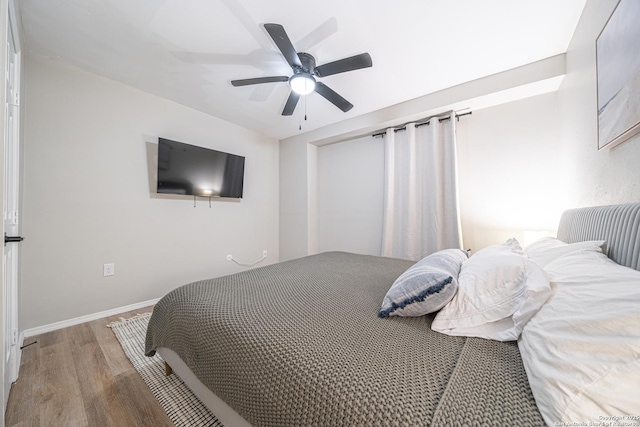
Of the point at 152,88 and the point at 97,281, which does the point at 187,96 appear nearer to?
the point at 152,88

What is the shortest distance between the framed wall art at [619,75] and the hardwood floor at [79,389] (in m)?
2.63

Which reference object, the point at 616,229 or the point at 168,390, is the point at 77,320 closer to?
the point at 168,390

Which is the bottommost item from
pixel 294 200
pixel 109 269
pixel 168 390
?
pixel 168 390

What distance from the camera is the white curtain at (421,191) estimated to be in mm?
2773

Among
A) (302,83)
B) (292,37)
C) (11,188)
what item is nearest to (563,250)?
(302,83)

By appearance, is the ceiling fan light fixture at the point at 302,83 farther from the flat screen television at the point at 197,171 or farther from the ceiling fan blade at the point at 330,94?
the flat screen television at the point at 197,171

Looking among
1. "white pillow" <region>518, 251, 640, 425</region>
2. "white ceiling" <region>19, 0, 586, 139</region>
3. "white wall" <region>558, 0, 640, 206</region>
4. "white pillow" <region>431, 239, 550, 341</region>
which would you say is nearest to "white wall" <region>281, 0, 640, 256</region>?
"white wall" <region>558, 0, 640, 206</region>

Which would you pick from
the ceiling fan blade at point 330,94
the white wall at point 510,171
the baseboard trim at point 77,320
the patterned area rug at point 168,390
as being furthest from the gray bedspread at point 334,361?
the white wall at point 510,171

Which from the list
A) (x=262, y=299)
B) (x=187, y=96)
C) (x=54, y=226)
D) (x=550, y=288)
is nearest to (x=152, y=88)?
(x=187, y=96)

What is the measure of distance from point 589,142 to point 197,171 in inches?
142

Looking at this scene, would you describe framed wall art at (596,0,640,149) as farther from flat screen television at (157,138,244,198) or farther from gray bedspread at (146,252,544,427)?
flat screen television at (157,138,244,198)

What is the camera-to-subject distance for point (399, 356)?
0.75 metres

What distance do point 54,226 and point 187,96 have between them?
5.93ft

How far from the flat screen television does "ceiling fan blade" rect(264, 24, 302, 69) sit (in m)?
1.75
